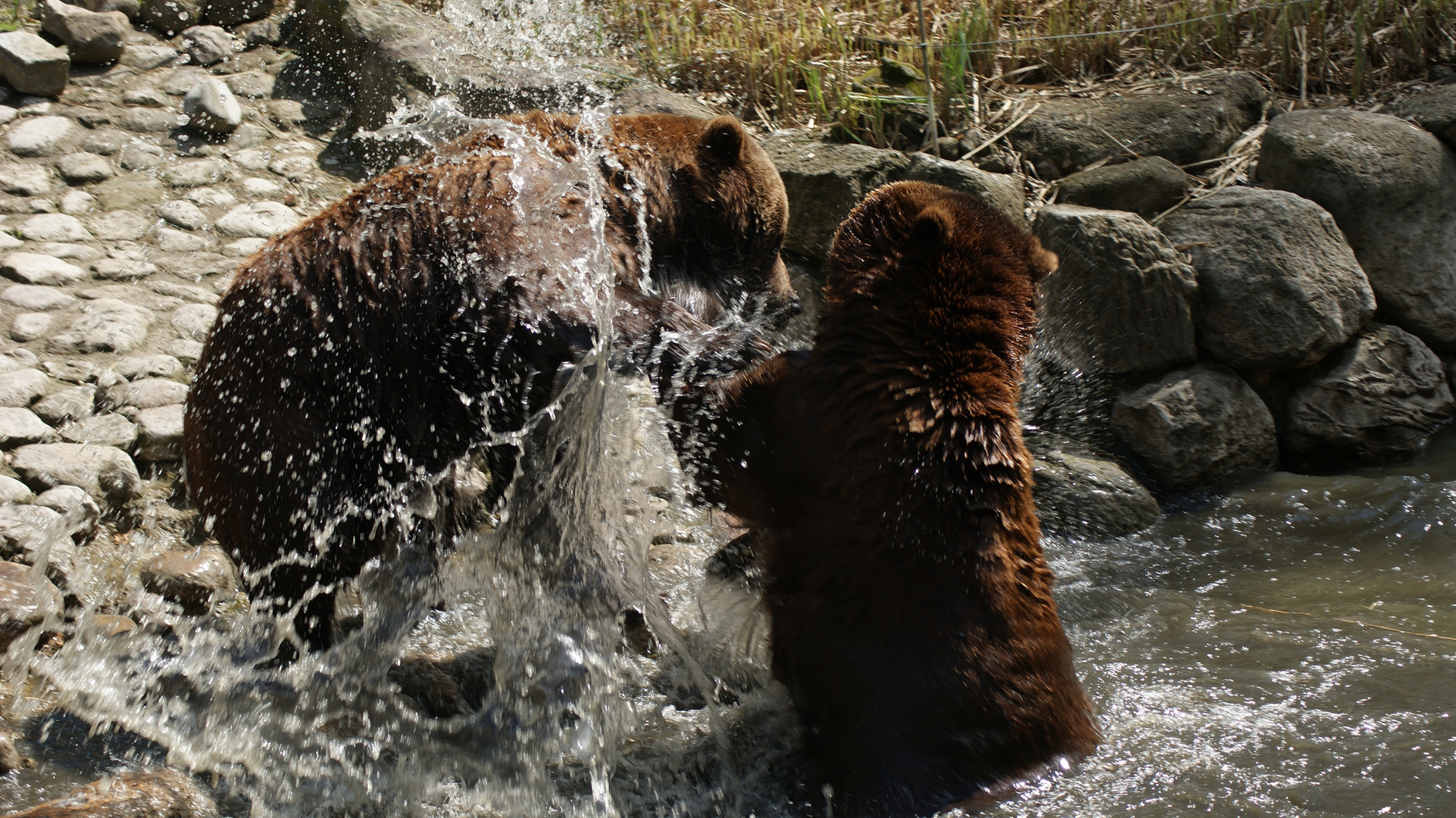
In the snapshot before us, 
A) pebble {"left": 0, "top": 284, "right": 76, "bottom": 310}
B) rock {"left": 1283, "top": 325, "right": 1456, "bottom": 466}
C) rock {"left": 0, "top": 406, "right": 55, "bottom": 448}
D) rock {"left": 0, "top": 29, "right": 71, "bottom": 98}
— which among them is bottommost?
rock {"left": 0, "top": 406, "right": 55, "bottom": 448}

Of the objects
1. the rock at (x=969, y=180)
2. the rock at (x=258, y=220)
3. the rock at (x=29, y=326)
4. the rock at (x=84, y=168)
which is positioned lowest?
the rock at (x=29, y=326)

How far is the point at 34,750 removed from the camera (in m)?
3.15

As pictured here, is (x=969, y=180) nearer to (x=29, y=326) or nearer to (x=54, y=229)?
(x=29, y=326)

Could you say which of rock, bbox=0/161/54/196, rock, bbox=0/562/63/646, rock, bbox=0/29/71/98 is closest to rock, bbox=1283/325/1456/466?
rock, bbox=0/562/63/646

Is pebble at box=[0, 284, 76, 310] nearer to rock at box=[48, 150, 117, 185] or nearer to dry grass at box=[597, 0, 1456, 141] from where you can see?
rock at box=[48, 150, 117, 185]

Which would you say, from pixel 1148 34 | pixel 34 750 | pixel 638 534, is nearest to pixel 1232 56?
pixel 1148 34

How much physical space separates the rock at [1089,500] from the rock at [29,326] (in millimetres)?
4473

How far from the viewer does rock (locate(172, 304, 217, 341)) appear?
4965 mm

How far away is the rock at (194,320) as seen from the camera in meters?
4.96

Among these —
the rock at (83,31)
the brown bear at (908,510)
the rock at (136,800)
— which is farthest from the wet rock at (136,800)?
the rock at (83,31)

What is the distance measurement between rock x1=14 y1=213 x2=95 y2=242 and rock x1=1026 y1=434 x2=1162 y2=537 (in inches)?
190

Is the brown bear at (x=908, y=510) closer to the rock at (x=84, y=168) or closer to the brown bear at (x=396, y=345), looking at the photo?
the brown bear at (x=396, y=345)

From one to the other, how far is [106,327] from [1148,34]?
6.41 meters

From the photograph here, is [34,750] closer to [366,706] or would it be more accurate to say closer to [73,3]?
[366,706]
